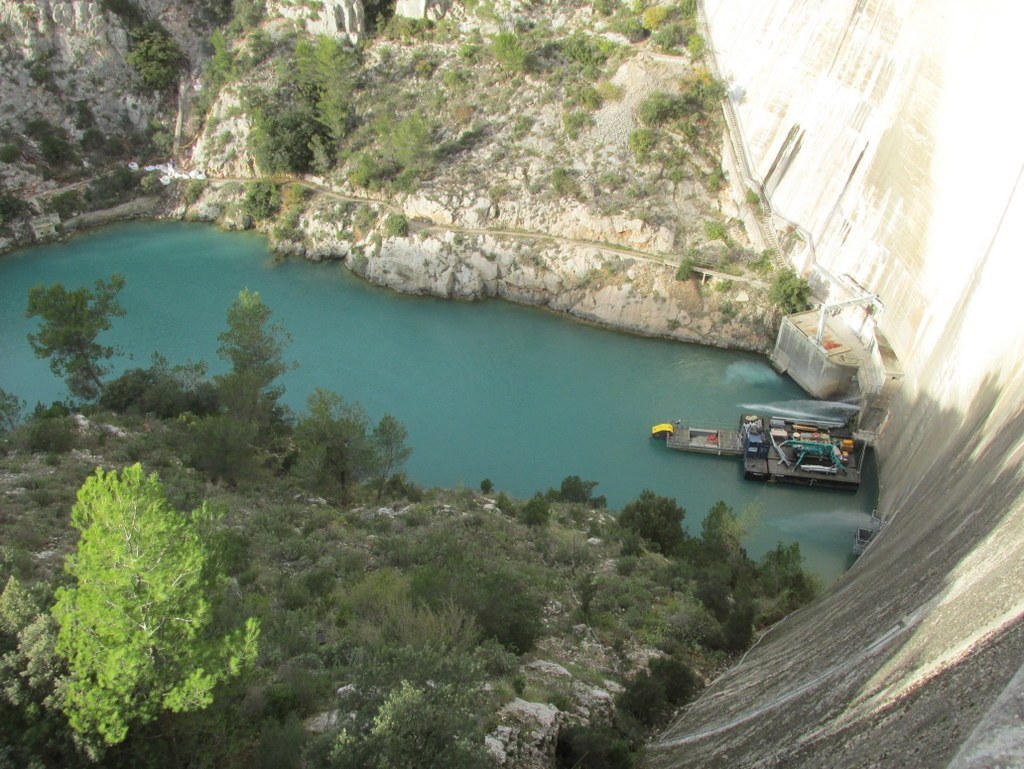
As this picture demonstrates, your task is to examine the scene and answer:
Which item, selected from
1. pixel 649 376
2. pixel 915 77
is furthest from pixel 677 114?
pixel 649 376

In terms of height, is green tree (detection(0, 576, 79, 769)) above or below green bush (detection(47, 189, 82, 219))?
above

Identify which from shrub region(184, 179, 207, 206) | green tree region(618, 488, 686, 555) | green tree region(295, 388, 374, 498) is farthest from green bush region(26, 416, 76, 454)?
shrub region(184, 179, 207, 206)

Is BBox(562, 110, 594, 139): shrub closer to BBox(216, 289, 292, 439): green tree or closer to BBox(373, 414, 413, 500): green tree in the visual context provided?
BBox(216, 289, 292, 439): green tree

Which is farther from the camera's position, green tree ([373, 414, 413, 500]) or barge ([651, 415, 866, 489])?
barge ([651, 415, 866, 489])

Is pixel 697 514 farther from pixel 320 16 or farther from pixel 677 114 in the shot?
pixel 320 16

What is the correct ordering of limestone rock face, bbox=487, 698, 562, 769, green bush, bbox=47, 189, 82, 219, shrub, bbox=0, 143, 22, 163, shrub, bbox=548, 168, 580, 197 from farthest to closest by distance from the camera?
green bush, bbox=47, 189, 82, 219 < shrub, bbox=0, 143, 22, 163 < shrub, bbox=548, 168, 580, 197 < limestone rock face, bbox=487, 698, 562, 769

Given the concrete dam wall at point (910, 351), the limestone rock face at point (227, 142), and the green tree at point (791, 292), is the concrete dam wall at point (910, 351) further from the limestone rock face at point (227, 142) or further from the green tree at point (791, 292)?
the limestone rock face at point (227, 142)
